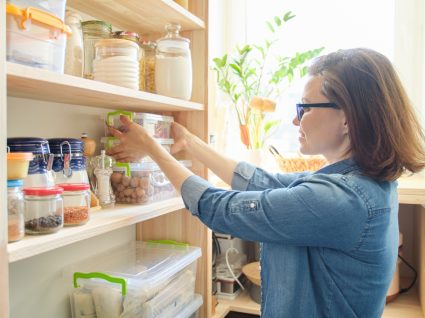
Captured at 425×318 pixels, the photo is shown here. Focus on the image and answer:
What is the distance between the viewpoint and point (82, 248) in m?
1.26

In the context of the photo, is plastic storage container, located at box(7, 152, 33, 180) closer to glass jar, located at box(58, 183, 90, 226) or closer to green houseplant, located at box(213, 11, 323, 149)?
glass jar, located at box(58, 183, 90, 226)

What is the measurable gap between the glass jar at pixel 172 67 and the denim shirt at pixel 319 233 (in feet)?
1.20

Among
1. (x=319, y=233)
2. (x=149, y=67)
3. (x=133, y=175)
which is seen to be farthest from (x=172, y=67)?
(x=319, y=233)

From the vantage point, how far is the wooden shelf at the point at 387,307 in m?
1.67

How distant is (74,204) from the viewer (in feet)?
2.99

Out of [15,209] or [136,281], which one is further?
[136,281]

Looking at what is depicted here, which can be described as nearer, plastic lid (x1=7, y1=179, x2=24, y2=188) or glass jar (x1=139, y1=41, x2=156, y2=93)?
plastic lid (x1=7, y1=179, x2=24, y2=188)

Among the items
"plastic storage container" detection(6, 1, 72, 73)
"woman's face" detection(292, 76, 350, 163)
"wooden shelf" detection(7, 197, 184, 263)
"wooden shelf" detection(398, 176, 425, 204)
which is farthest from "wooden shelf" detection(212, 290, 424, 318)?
"plastic storage container" detection(6, 1, 72, 73)

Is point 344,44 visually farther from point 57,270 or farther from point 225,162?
point 57,270

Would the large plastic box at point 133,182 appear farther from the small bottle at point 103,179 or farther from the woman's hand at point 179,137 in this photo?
the woman's hand at point 179,137

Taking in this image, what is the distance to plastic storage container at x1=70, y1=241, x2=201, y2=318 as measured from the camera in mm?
1100

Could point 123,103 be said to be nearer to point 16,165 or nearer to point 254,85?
point 16,165

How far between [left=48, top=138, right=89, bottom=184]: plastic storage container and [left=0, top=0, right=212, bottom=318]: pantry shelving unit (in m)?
0.11

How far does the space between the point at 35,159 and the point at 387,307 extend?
1552mm
